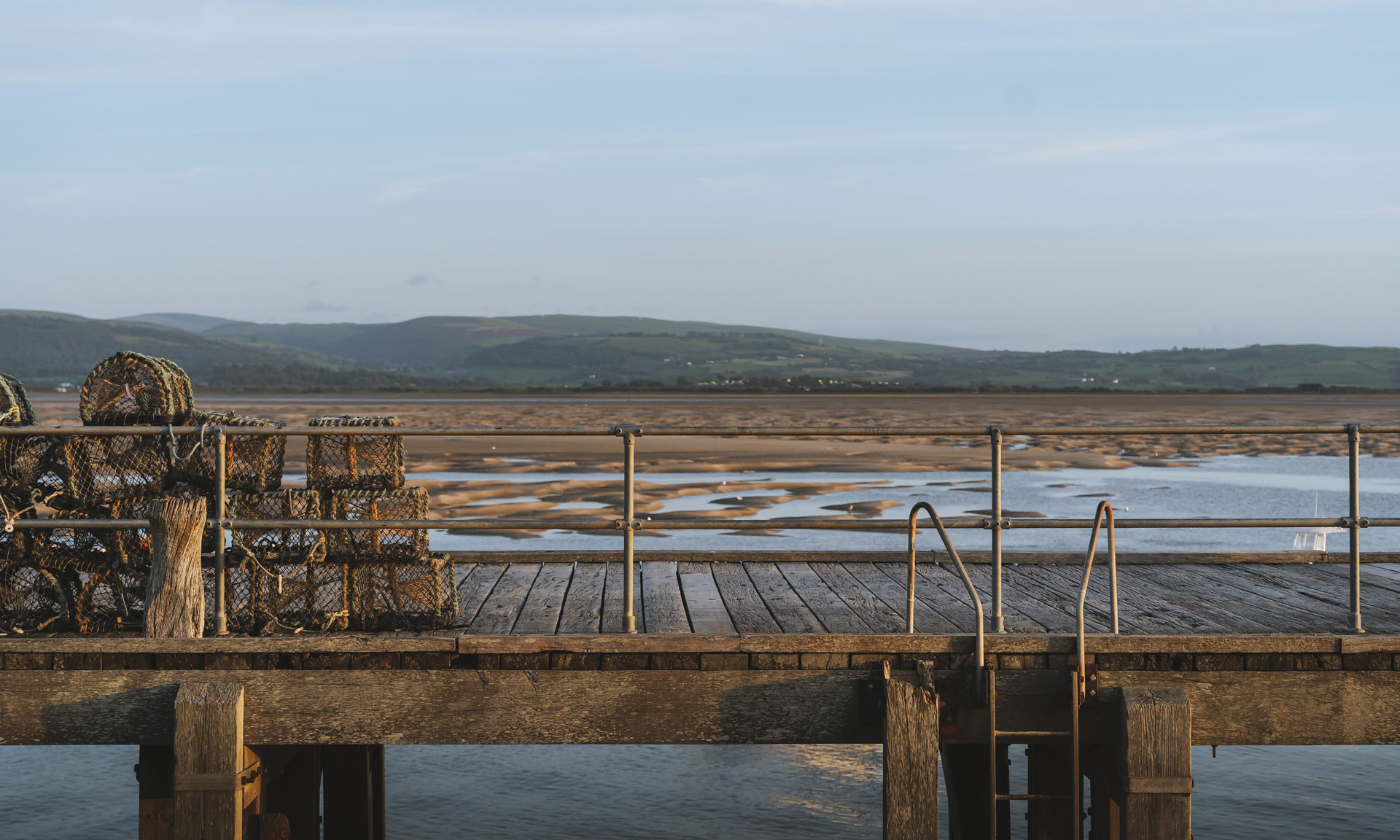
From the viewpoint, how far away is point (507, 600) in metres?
7.52

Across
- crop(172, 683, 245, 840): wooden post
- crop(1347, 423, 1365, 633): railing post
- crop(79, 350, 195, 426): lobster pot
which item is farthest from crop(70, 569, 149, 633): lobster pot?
crop(1347, 423, 1365, 633): railing post

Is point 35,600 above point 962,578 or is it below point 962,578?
below

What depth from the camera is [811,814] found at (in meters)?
10.7

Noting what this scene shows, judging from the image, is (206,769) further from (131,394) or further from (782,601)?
(782,601)

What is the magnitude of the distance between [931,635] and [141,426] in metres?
4.25

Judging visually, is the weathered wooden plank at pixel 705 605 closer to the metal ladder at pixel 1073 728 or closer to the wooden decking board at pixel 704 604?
the wooden decking board at pixel 704 604

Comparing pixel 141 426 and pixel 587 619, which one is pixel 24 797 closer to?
pixel 141 426

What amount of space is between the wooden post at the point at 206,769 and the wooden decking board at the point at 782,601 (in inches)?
112

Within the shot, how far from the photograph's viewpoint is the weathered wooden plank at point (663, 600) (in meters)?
6.68

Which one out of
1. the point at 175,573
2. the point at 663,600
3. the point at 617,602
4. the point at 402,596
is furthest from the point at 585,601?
the point at 175,573

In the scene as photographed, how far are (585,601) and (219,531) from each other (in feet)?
7.08

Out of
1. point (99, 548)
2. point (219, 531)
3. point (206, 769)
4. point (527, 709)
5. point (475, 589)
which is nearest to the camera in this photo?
point (206, 769)

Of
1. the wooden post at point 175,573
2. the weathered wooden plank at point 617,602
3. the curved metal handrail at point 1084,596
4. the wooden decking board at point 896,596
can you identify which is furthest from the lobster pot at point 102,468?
the curved metal handrail at point 1084,596

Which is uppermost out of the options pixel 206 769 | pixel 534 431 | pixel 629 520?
pixel 534 431
